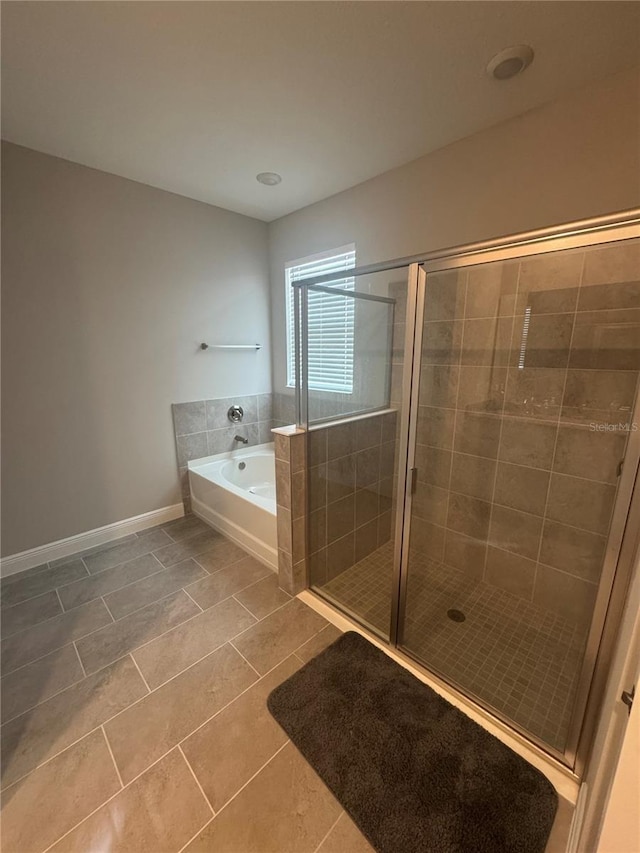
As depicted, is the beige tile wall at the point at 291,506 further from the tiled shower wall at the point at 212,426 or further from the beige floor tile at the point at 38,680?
the tiled shower wall at the point at 212,426

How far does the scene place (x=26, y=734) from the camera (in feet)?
4.33

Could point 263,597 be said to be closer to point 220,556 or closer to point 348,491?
point 220,556

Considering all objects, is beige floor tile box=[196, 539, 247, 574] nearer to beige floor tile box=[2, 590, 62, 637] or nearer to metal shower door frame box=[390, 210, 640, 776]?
beige floor tile box=[2, 590, 62, 637]

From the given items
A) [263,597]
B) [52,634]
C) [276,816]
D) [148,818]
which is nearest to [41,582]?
[52,634]

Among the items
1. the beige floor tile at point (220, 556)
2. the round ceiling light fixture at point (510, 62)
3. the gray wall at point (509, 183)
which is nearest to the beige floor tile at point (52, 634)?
the beige floor tile at point (220, 556)

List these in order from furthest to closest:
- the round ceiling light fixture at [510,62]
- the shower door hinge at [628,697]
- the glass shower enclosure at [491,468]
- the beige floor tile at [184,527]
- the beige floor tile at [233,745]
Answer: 1. the beige floor tile at [184,527]
2. the glass shower enclosure at [491,468]
3. the round ceiling light fixture at [510,62]
4. the beige floor tile at [233,745]
5. the shower door hinge at [628,697]

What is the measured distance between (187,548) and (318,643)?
4.27 feet

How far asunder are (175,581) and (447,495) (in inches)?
74.1

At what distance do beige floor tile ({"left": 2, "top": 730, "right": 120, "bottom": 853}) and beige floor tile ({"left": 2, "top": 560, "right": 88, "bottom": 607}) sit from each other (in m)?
1.17

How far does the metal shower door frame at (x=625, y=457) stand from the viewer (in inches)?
40.4

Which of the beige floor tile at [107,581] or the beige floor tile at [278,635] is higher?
the beige floor tile at [278,635]

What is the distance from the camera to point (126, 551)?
2.50 meters

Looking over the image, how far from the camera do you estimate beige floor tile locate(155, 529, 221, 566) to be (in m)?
2.42

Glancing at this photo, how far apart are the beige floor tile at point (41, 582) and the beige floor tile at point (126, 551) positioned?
7cm
